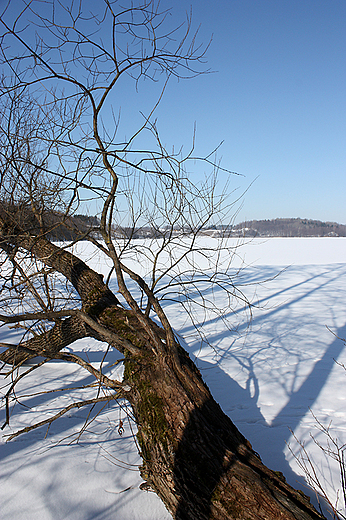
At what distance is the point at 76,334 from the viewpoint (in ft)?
10.8

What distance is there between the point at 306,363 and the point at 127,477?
11.2 feet

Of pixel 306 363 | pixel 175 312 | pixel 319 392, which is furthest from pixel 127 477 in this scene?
pixel 175 312

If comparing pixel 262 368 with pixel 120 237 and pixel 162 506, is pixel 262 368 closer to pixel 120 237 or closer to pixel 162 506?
pixel 162 506

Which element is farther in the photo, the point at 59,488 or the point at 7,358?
the point at 7,358

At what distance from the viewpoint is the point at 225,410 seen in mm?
3631

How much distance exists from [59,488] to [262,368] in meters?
3.33

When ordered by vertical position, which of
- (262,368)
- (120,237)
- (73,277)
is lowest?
(262,368)

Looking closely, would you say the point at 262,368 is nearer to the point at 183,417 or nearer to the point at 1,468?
the point at 183,417

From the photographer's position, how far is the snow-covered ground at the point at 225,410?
2242mm

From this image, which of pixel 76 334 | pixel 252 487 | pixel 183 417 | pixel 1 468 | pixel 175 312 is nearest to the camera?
pixel 252 487

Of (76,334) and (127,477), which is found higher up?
(76,334)

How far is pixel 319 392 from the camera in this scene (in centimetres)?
390

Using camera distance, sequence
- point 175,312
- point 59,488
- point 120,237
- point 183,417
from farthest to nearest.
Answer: point 175,312 < point 120,237 < point 59,488 < point 183,417

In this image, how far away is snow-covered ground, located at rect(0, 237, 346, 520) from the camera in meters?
2.24
